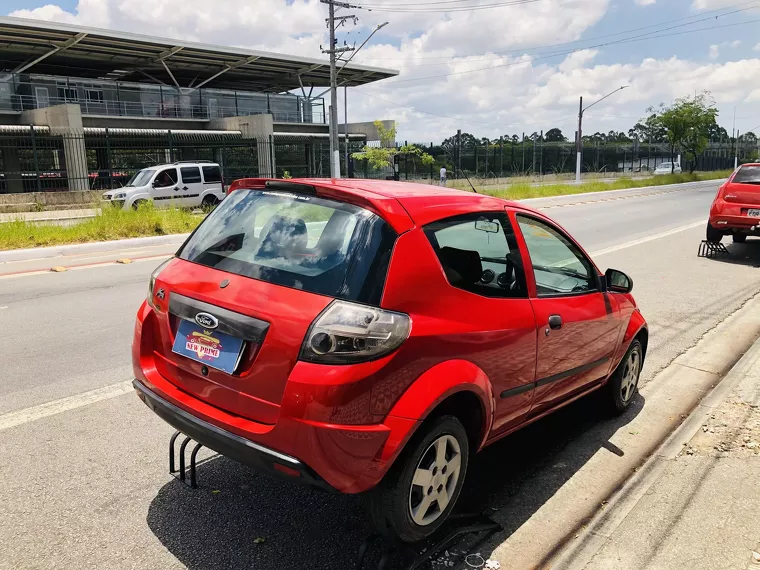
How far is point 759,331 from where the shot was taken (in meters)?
7.01

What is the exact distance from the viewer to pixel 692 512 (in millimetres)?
3381

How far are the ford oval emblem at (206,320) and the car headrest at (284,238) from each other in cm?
40

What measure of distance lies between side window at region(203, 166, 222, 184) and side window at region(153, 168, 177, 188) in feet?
3.98

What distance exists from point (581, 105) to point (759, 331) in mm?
37937

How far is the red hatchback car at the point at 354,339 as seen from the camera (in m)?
2.52

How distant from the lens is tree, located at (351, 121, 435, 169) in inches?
1775

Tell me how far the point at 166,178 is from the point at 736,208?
17.4 meters

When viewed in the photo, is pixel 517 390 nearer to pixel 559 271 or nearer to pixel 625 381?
pixel 559 271

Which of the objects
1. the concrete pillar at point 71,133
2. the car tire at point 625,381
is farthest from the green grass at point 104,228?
the concrete pillar at point 71,133

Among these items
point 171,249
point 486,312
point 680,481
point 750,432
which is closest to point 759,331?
point 750,432

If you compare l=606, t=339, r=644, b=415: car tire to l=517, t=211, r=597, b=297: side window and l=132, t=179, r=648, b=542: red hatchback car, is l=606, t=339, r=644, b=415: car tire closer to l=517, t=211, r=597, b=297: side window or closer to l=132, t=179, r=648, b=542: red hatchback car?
l=517, t=211, r=597, b=297: side window

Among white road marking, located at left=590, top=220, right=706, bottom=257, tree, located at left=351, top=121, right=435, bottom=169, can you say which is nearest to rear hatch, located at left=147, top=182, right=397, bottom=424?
white road marking, located at left=590, top=220, right=706, bottom=257

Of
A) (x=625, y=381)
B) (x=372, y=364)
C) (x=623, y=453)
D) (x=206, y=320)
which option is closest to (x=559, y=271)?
(x=625, y=381)

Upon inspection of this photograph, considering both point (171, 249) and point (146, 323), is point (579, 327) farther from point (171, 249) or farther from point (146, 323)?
point (171, 249)
